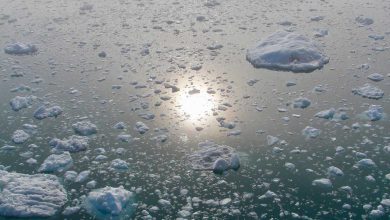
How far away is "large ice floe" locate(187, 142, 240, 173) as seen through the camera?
5590mm

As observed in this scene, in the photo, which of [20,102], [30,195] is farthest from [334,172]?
[20,102]

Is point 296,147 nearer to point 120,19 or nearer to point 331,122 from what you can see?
point 331,122

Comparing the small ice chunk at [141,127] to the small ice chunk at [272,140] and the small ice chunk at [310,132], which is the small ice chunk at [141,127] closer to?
the small ice chunk at [272,140]

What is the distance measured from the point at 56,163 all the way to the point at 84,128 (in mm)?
811

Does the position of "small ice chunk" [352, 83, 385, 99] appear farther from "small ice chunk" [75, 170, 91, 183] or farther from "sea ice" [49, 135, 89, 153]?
"small ice chunk" [75, 170, 91, 183]

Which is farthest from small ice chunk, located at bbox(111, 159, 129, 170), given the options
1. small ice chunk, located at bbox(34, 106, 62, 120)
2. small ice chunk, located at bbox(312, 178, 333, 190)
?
small ice chunk, located at bbox(312, 178, 333, 190)

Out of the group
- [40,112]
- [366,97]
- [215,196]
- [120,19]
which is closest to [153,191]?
[215,196]

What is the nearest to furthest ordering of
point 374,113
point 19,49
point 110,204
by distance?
1. point 110,204
2. point 374,113
3. point 19,49

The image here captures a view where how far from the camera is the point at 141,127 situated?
6461 mm

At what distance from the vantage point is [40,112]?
22.5 ft

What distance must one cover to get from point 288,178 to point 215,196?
33.2 inches

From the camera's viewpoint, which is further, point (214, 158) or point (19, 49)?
point (19, 49)

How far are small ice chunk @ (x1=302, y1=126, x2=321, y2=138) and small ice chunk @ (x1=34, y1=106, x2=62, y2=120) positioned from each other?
3.27 metres

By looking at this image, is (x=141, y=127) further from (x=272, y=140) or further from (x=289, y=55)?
(x=289, y=55)
